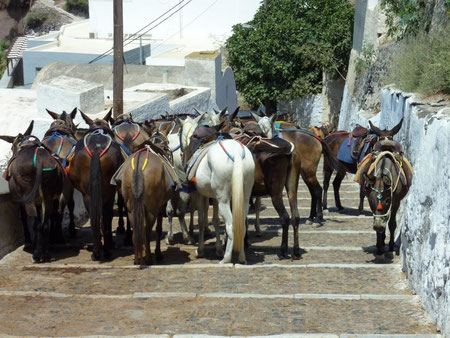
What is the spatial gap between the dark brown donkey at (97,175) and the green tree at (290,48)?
874 inches

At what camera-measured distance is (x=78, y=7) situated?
221 feet

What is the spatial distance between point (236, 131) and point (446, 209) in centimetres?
508

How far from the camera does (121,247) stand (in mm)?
12062

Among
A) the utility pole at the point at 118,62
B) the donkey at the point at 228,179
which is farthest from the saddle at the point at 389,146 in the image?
the utility pole at the point at 118,62

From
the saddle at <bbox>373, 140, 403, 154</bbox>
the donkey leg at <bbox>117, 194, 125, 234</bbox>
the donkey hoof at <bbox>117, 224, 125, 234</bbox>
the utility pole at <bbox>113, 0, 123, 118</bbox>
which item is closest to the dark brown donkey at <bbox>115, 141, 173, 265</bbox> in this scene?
the donkey leg at <bbox>117, 194, 125, 234</bbox>

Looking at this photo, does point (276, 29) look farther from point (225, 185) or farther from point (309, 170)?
point (225, 185)

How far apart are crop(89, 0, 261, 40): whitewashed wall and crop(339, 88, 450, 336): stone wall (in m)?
30.6

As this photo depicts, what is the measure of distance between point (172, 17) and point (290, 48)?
9987mm

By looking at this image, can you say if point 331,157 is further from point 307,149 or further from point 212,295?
point 212,295

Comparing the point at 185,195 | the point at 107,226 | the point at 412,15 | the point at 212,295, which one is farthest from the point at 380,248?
the point at 412,15

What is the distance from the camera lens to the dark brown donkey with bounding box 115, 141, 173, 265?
9859 mm

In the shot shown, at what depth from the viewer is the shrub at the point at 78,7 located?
219 feet

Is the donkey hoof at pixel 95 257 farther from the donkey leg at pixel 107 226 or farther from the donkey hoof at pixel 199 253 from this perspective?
the donkey hoof at pixel 199 253

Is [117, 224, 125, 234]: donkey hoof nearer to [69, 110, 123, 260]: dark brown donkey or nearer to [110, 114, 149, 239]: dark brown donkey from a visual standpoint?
[110, 114, 149, 239]: dark brown donkey
